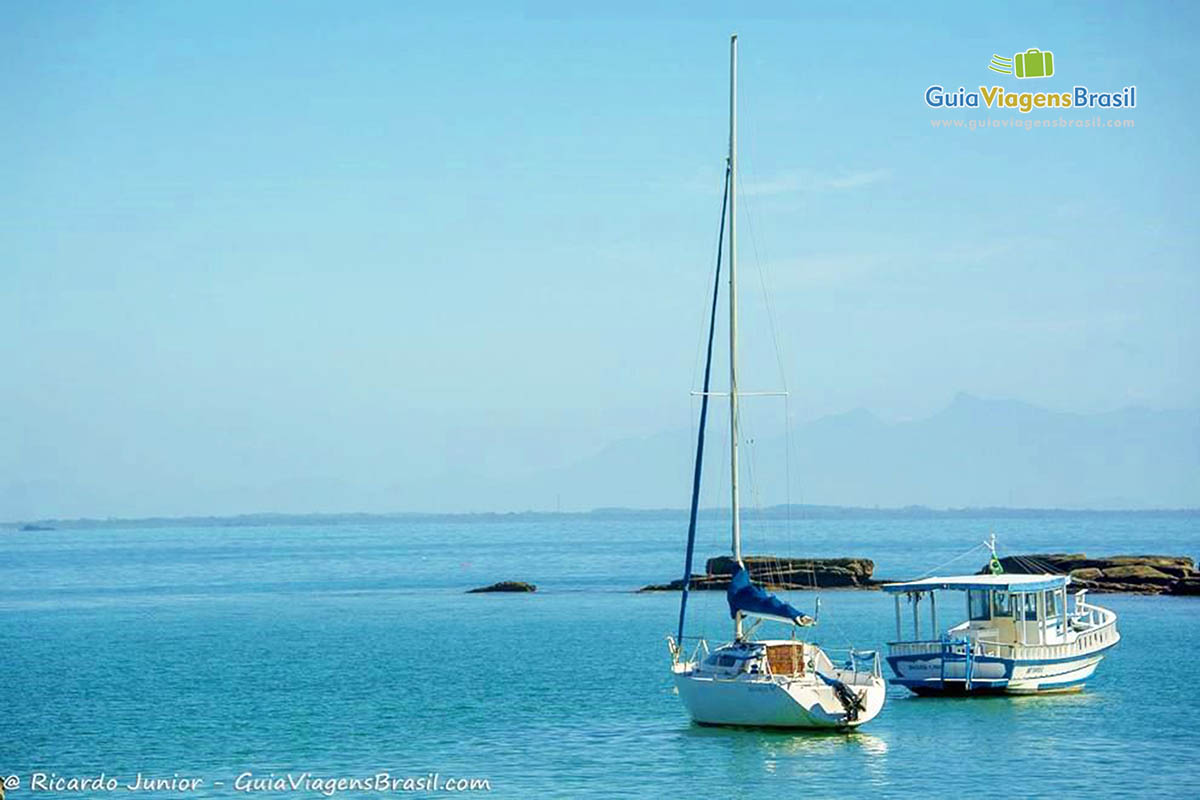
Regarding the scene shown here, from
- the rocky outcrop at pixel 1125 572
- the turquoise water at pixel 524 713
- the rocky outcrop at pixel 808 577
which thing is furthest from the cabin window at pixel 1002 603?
the rocky outcrop at pixel 808 577

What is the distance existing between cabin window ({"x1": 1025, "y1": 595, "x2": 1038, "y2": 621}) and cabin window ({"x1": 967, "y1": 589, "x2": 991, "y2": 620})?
1.30 meters

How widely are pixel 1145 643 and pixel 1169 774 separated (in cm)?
3219

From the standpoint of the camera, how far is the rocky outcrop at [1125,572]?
321ft

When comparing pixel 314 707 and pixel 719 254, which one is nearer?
pixel 719 254

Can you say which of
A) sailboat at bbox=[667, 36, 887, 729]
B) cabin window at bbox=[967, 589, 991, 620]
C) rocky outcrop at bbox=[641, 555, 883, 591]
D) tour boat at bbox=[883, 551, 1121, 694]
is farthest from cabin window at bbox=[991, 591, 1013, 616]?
rocky outcrop at bbox=[641, 555, 883, 591]

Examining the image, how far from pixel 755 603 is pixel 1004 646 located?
12046 mm

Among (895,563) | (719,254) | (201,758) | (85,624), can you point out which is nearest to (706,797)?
(201,758)

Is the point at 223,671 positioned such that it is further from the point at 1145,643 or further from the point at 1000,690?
Answer: the point at 1145,643

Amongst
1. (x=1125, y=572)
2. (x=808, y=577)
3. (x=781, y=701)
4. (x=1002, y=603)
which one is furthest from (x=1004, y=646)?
(x=808, y=577)

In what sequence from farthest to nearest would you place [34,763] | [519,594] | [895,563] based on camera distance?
[895,563] → [519,594] → [34,763]

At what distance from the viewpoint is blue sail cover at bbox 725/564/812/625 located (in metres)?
46.2

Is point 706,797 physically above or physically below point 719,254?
below

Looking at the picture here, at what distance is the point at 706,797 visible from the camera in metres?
38.9

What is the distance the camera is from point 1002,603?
56062 mm
